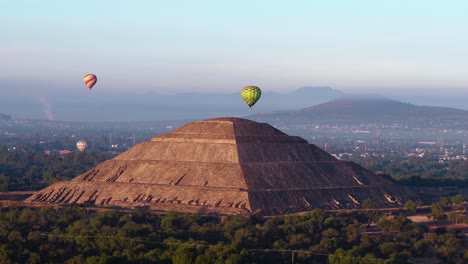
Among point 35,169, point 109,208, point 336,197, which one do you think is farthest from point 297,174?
point 35,169

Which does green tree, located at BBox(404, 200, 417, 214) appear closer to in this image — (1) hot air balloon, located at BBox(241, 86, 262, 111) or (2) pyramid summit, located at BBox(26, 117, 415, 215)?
(2) pyramid summit, located at BBox(26, 117, 415, 215)

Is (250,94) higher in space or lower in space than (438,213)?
higher

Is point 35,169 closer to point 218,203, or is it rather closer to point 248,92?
point 248,92

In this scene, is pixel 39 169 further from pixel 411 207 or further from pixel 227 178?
pixel 411 207

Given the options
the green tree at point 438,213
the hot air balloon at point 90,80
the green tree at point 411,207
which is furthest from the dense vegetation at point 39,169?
the green tree at point 438,213

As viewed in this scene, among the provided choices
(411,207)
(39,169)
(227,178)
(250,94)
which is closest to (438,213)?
(411,207)

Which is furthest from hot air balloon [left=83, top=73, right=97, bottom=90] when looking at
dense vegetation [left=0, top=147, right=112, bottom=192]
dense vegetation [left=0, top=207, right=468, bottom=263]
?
dense vegetation [left=0, top=207, right=468, bottom=263]

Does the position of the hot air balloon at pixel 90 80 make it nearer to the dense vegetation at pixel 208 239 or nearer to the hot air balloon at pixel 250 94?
the hot air balloon at pixel 250 94
